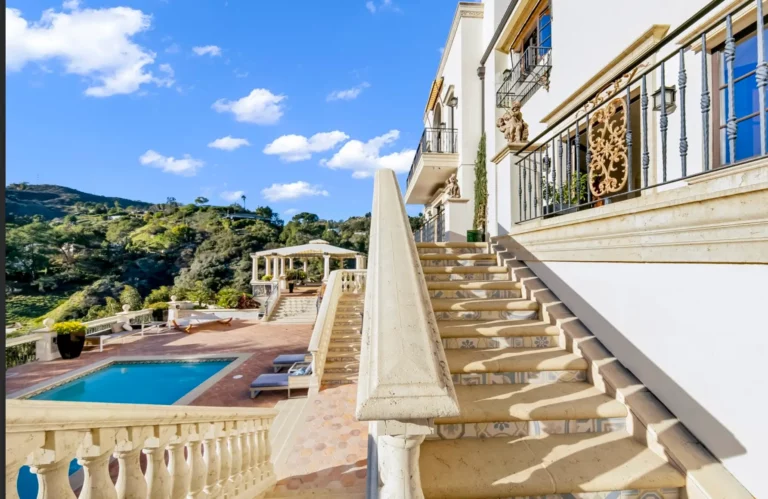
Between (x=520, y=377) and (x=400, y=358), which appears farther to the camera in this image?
(x=520, y=377)

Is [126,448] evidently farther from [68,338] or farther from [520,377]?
[68,338]

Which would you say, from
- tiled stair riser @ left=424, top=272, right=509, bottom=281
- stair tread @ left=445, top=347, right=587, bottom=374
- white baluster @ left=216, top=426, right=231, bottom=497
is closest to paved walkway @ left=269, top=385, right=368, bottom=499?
white baluster @ left=216, top=426, right=231, bottom=497

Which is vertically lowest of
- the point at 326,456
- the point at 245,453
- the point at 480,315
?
the point at 326,456

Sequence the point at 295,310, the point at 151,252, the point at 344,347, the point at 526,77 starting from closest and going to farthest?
the point at 526,77 < the point at 344,347 < the point at 295,310 < the point at 151,252

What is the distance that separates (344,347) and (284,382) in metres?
1.41

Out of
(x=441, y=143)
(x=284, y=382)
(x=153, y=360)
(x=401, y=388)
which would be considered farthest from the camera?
(x=441, y=143)

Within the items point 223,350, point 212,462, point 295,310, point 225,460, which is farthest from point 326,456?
point 295,310

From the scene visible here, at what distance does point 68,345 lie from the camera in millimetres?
9820

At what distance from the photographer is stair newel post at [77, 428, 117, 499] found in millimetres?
1318

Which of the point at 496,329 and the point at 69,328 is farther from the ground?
the point at 496,329

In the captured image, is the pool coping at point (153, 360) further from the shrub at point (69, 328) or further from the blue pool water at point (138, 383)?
the shrub at point (69, 328)

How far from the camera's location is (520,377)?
2.64 meters

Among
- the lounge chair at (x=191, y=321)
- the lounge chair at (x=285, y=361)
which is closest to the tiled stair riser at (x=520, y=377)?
the lounge chair at (x=285, y=361)

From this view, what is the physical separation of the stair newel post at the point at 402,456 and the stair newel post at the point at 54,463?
1.19 metres
